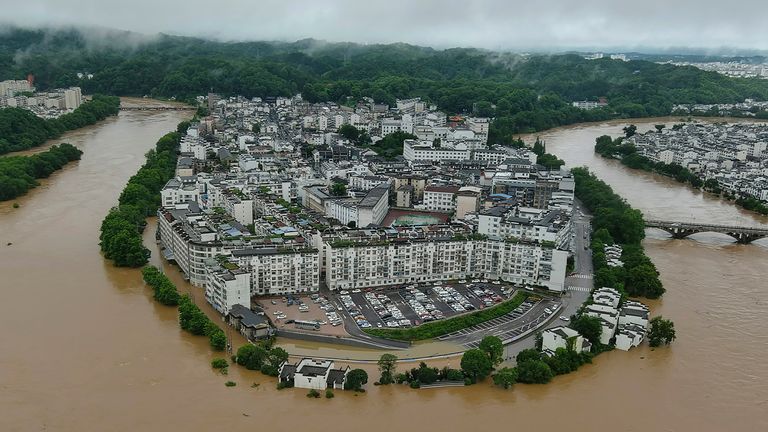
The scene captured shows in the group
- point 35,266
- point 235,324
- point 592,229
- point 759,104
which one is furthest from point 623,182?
point 759,104

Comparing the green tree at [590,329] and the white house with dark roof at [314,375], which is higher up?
the green tree at [590,329]

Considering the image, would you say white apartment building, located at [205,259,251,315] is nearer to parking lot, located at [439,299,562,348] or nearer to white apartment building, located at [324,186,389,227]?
parking lot, located at [439,299,562,348]

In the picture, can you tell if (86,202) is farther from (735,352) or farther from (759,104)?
(759,104)

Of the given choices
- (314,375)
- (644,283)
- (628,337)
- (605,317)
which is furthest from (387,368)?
(644,283)

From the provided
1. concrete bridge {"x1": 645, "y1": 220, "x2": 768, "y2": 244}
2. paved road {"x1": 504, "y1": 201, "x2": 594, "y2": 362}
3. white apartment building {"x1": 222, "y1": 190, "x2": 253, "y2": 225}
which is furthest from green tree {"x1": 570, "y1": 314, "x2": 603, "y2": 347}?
white apartment building {"x1": 222, "y1": 190, "x2": 253, "y2": 225}

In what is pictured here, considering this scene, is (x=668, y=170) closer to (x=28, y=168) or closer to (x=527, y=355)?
(x=527, y=355)

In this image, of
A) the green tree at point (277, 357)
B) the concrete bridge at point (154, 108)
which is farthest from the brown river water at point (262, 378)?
the concrete bridge at point (154, 108)

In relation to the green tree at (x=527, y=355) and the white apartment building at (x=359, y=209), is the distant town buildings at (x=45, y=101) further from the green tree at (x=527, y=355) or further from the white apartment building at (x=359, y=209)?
the green tree at (x=527, y=355)

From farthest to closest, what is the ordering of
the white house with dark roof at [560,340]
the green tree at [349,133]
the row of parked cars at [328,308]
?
1. the green tree at [349,133]
2. the row of parked cars at [328,308]
3. the white house with dark roof at [560,340]
